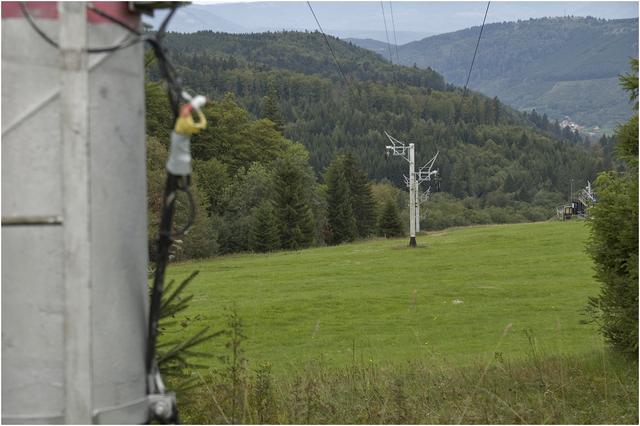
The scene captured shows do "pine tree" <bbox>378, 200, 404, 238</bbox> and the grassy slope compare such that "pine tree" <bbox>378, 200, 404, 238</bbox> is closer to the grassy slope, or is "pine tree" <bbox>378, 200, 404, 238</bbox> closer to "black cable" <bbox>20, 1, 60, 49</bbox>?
the grassy slope

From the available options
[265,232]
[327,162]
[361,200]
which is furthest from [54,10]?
[327,162]

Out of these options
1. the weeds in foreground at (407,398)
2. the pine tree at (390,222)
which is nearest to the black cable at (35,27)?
→ the weeds in foreground at (407,398)

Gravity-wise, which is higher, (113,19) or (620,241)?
(113,19)

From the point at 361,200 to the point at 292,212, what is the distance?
17.3 meters

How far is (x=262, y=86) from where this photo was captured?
630 ft

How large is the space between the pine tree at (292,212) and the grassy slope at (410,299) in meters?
10.4

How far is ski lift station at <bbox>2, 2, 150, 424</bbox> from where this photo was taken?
7.11ft

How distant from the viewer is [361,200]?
83.1 meters

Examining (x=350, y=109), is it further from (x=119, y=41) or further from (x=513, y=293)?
(x=119, y=41)

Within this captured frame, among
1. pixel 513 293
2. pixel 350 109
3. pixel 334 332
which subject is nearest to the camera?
pixel 334 332

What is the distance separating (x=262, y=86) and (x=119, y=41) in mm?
192411

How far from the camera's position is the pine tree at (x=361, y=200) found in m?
83.1

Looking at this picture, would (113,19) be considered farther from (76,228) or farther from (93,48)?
(76,228)

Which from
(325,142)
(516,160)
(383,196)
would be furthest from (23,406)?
(516,160)
